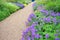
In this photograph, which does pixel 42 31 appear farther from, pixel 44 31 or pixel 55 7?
pixel 55 7

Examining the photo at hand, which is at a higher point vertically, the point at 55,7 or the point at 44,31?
the point at 44,31

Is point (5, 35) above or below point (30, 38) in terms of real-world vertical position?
below

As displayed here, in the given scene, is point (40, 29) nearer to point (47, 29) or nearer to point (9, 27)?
point (47, 29)

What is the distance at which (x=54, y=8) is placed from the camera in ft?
30.9

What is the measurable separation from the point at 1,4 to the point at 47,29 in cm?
720

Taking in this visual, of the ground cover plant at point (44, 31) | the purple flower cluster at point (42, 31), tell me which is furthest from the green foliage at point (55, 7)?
the purple flower cluster at point (42, 31)

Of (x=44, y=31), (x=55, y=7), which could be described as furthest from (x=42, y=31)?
(x=55, y=7)

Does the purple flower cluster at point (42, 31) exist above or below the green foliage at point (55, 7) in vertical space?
above

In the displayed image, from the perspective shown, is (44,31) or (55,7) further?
(55,7)

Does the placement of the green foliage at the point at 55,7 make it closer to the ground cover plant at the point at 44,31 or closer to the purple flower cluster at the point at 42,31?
the ground cover plant at the point at 44,31

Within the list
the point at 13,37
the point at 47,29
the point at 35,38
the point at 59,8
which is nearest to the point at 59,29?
the point at 47,29

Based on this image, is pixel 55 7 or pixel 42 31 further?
pixel 55 7

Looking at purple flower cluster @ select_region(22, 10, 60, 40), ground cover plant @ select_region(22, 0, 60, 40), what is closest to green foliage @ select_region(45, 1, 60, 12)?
ground cover plant @ select_region(22, 0, 60, 40)

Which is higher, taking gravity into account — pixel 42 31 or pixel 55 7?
pixel 42 31
